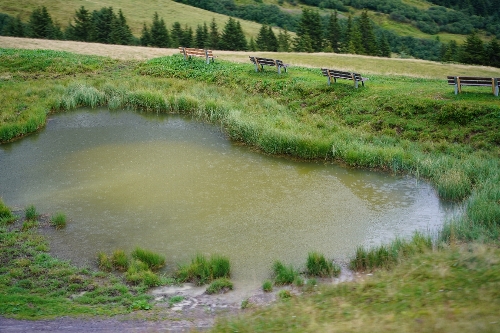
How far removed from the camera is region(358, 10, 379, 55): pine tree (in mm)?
Result: 78562

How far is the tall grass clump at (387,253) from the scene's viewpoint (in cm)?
1291

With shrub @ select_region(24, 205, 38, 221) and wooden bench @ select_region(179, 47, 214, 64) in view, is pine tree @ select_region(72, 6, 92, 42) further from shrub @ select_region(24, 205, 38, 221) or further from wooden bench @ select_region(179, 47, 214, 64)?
shrub @ select_region(24, 205, 38, 221)

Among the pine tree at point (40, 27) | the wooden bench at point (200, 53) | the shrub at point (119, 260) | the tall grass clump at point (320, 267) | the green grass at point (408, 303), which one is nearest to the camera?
the green grass at point (408, 303)

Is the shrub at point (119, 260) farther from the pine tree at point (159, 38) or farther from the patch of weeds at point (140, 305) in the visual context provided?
the pine tree at point (159, 38)

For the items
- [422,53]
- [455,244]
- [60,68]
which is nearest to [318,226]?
[455,244]

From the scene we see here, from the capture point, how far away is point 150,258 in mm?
13938

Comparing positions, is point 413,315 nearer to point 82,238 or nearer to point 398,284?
point 398,284

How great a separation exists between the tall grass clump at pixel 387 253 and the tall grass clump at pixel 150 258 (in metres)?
5.36

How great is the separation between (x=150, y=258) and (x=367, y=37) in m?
73.7

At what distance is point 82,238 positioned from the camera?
52.1 ft

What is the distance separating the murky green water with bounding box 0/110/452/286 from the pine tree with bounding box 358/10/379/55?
58465mm

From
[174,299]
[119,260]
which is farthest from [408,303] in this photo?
[119,260]

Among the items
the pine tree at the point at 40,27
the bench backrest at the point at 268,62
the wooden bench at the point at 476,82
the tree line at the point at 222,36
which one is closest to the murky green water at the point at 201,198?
the wooden bench at the point at 476,82

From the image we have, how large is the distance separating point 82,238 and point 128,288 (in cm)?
405
